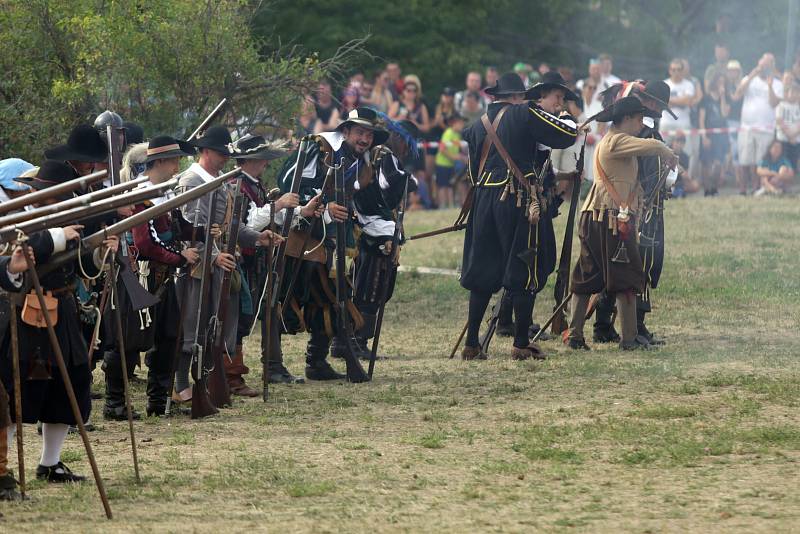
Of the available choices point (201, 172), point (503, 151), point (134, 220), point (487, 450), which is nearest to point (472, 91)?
point (503, 151)

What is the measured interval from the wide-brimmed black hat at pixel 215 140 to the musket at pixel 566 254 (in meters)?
3.52

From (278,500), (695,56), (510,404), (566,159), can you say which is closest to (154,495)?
(278,500)

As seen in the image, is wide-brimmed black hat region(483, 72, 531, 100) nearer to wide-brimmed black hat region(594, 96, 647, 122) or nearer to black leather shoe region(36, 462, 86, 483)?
wide-brimmed black hat region(594, 96, 647, 122)

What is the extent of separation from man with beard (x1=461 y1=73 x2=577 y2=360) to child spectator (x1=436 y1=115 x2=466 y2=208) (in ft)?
33.8

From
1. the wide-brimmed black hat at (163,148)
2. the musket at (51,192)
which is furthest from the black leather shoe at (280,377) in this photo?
the musket at (51,192)

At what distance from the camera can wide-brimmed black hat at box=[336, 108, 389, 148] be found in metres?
10.2

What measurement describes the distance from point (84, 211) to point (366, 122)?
14.1 feet

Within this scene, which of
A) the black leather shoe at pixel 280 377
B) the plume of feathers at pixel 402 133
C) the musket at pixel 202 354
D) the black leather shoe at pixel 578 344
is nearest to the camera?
the musket at pixel 202 354

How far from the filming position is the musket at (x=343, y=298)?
32.8 ft

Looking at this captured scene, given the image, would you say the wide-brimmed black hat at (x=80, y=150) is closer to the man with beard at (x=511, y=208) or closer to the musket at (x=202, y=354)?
the musket at (x=202, y=354)

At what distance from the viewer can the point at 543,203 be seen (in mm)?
10938

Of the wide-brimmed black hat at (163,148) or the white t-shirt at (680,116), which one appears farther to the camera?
the white t-shirt at (680,116)

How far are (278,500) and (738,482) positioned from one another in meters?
2.14

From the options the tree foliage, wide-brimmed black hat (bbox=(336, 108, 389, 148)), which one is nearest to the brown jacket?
wide-brimmed black hat (bbox=(336, 108, 389, 148))
